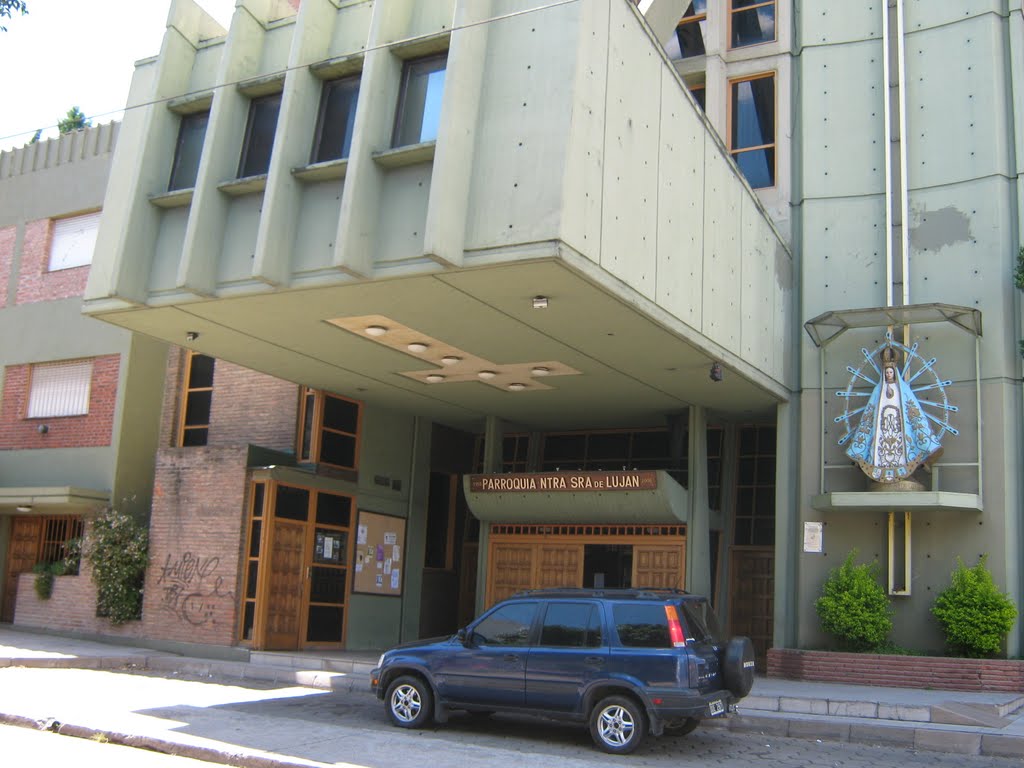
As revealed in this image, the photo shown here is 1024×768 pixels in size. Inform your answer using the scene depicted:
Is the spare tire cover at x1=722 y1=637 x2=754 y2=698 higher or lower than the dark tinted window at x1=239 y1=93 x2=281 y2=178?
lower

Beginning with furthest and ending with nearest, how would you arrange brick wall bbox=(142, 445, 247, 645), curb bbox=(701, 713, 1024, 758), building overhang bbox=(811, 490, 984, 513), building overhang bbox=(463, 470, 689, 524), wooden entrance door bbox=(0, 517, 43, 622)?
wooden entrance door bbox=(0, 517, 43, 622) < brick wall bbox=(142, 445, 247, 645) < building overhang bbox=(463, 470, 689, 524) < building overhang bbox=(811, 490, 984, 513) < curb bbox=(701, 713, 1024, 758)

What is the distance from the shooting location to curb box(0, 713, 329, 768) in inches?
358

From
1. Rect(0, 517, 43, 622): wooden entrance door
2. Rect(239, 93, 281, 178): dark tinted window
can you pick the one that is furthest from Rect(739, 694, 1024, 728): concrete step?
Rect(0, 517, 43, 622): wooden entrance door

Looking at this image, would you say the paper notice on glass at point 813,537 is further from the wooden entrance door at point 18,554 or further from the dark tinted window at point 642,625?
the wooden entrance door at point 18,554

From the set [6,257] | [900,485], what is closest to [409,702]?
[900,485]

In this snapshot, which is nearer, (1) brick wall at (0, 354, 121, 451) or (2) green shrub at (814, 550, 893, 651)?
(2) green shrub at (814, 550, 893, 651)

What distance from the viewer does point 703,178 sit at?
13.7m

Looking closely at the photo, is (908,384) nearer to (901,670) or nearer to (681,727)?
(901,670)

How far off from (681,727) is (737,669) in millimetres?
1242

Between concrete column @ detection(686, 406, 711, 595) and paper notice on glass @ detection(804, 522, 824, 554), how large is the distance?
1693mm

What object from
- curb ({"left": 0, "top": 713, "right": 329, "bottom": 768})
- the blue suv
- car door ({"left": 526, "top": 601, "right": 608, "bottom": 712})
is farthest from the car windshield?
curb ({"left": 0, "top": 713, "right": 329, "bottom": 768})

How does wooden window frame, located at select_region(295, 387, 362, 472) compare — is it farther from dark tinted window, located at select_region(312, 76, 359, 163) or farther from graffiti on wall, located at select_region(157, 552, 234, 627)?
dark tinted window, located at select_region(312, 76, 359, 163)

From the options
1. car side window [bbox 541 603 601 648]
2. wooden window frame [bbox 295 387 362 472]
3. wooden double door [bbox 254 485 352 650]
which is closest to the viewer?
car side window [bbox 541 603 601 648]

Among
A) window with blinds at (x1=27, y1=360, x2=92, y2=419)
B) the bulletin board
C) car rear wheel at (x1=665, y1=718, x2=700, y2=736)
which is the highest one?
window with blinds at (x1=27, y1=360, x2=92, y2=419)
